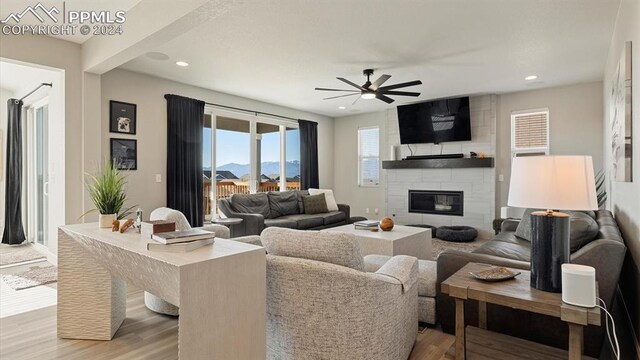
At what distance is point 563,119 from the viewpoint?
18.0 feet

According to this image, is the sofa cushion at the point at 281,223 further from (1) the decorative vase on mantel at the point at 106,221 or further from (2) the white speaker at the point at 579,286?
(2) the white speaker at the point at 579,286

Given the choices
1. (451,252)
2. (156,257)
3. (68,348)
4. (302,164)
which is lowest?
(68,348)

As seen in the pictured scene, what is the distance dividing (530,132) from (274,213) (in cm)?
470

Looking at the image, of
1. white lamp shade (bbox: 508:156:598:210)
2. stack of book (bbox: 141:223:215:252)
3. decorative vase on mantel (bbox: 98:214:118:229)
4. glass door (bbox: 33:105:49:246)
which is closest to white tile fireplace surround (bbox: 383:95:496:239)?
white lamp shade (bbox: 508:156:598:210)

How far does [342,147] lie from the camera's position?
8.23 meters

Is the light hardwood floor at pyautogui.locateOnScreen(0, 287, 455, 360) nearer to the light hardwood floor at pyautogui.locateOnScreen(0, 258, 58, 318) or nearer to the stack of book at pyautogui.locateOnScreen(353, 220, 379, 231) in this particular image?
the light hardwood floor at pyautogui.locateOnScreen(0, 258, 58, 318)

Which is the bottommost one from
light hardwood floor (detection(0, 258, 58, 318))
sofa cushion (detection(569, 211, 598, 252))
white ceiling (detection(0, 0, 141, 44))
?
light hardwood floor (detection(0, 258, 58, 318))

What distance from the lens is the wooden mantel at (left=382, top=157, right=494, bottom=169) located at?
600 cm

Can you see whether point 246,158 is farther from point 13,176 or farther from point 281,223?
point 13,176

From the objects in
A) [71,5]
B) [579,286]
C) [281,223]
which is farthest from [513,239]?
[71,5]

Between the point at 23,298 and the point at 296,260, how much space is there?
3.08 m

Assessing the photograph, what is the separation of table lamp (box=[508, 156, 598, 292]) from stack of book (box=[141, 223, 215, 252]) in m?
1.61

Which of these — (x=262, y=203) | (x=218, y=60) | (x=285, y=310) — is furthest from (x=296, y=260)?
(x=262, y=203)

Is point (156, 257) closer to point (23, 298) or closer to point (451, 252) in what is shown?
point (451, 252)
